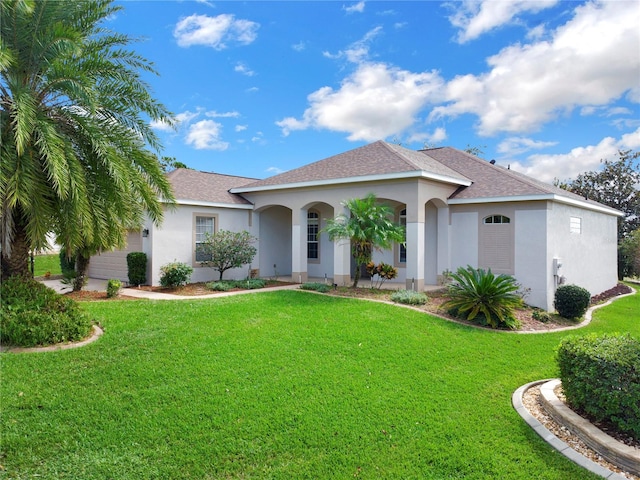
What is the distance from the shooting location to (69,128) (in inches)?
333

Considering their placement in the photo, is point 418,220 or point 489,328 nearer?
point 489,328

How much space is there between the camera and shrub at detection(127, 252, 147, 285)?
14.8 m

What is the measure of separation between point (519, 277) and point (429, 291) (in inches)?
116

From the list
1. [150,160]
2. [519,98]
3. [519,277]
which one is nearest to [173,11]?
[150,160]

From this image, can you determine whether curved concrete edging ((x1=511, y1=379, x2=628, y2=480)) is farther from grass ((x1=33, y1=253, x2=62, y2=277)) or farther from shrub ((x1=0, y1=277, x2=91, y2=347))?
grass ((x1=33, y1=253, x2=62, y2=277))

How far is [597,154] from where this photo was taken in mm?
34594

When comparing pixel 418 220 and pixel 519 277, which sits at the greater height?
pixel 418 220

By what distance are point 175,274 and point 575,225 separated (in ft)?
Answer: 48.6

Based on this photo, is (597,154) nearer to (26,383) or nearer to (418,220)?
(418,220)

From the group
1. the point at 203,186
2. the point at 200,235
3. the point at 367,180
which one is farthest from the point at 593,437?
the point at 203,186

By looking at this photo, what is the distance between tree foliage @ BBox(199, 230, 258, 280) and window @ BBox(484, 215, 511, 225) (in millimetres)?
8730

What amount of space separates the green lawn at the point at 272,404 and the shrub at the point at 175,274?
5093 millimetres

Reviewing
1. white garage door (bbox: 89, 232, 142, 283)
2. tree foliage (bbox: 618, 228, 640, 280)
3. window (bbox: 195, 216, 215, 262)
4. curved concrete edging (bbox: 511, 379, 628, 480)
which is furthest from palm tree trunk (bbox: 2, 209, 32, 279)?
tree foliage (bbox: 618, 228, 640, 280)

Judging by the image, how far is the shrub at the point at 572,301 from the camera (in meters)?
12.4
